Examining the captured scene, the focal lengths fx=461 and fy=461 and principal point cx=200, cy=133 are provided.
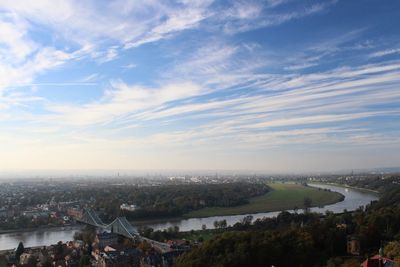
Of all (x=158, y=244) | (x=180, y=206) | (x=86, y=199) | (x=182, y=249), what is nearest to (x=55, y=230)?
(x=180, y=206)

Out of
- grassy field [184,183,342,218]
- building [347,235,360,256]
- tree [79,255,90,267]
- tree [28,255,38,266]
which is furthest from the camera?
grassy field [184,183,342,218]

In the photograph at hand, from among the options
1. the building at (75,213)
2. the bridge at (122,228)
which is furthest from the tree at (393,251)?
the building at (75,213)

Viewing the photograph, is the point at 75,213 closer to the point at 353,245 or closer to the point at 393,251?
the point at 353,245

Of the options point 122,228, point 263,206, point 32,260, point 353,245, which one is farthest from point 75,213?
point 353,245

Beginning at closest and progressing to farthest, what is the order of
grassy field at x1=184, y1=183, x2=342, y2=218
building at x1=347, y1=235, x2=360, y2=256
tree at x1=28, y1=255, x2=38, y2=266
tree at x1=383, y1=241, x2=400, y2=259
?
1. tree at x1=383, y1=241, x2=400, y2=259
2. building at x1=347, y1=235, x2=360, y2=256
3. tree at x1=28, y1=255, x2=38, y2=266
4. grassy field at x1=184, y1=183, x2=342, y2=218

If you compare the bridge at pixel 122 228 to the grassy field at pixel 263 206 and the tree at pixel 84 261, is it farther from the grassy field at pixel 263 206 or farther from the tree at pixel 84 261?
the grassy field at pixel 263 206

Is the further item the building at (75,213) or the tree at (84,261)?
the building at (75,213)

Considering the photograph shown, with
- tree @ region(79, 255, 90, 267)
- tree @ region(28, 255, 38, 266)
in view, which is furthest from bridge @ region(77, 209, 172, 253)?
tree @ region(28, 255, 38, 266)

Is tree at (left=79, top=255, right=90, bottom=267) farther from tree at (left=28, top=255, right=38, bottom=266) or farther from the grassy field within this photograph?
the grassy field

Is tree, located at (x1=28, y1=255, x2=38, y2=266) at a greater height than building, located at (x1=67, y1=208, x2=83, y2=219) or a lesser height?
lesser
